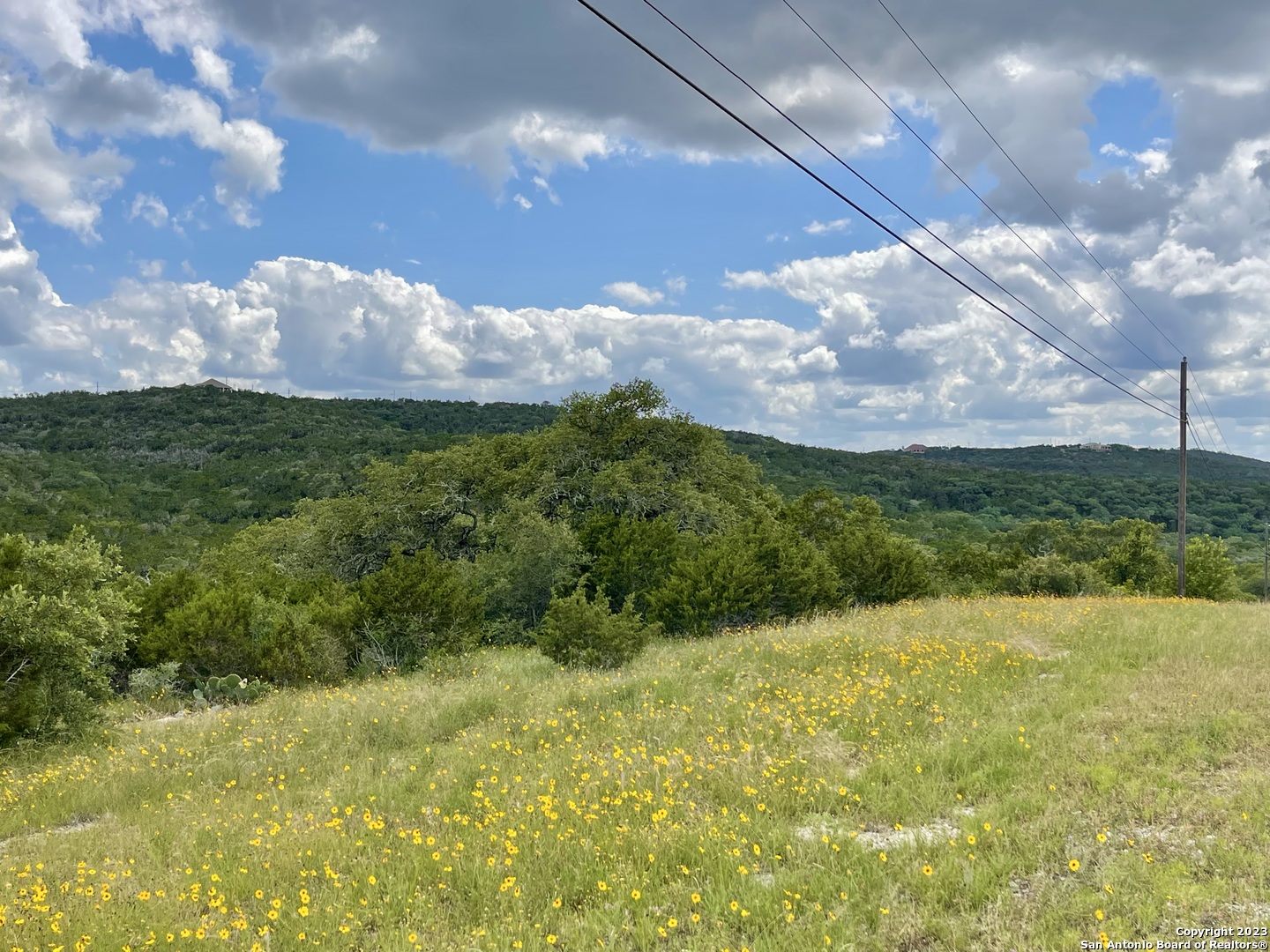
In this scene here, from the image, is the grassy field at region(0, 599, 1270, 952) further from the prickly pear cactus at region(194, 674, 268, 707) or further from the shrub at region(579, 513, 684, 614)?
the shrub at region(579, 513, 684, 614)

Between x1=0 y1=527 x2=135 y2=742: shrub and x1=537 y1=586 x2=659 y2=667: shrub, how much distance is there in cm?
708

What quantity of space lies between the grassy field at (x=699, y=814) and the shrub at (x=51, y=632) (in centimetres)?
65

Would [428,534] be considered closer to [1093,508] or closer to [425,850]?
[425,850]

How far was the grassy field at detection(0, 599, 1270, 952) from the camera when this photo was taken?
4848mm

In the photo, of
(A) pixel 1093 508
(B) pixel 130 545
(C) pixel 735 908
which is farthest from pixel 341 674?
(A) pixel 1093 508

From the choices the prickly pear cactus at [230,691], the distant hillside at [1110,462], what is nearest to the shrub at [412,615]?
the prickly pear cactus at [230,691]

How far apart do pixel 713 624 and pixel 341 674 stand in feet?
30.0

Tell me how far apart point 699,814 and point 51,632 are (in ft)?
30.9

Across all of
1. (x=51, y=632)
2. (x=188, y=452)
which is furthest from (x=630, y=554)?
(x=188, y=452)

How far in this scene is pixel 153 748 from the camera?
10.2 meters

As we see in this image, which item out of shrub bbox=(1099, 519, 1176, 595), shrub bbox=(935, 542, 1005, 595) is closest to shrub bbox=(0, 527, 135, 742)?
shrub bbox=(935, 542, 1005, 595)

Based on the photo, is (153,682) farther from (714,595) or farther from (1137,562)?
(1137,562)

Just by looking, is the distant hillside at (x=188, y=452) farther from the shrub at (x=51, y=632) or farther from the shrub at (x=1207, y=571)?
the shrub at (x=1207, y=571)

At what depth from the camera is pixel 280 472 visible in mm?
74500
